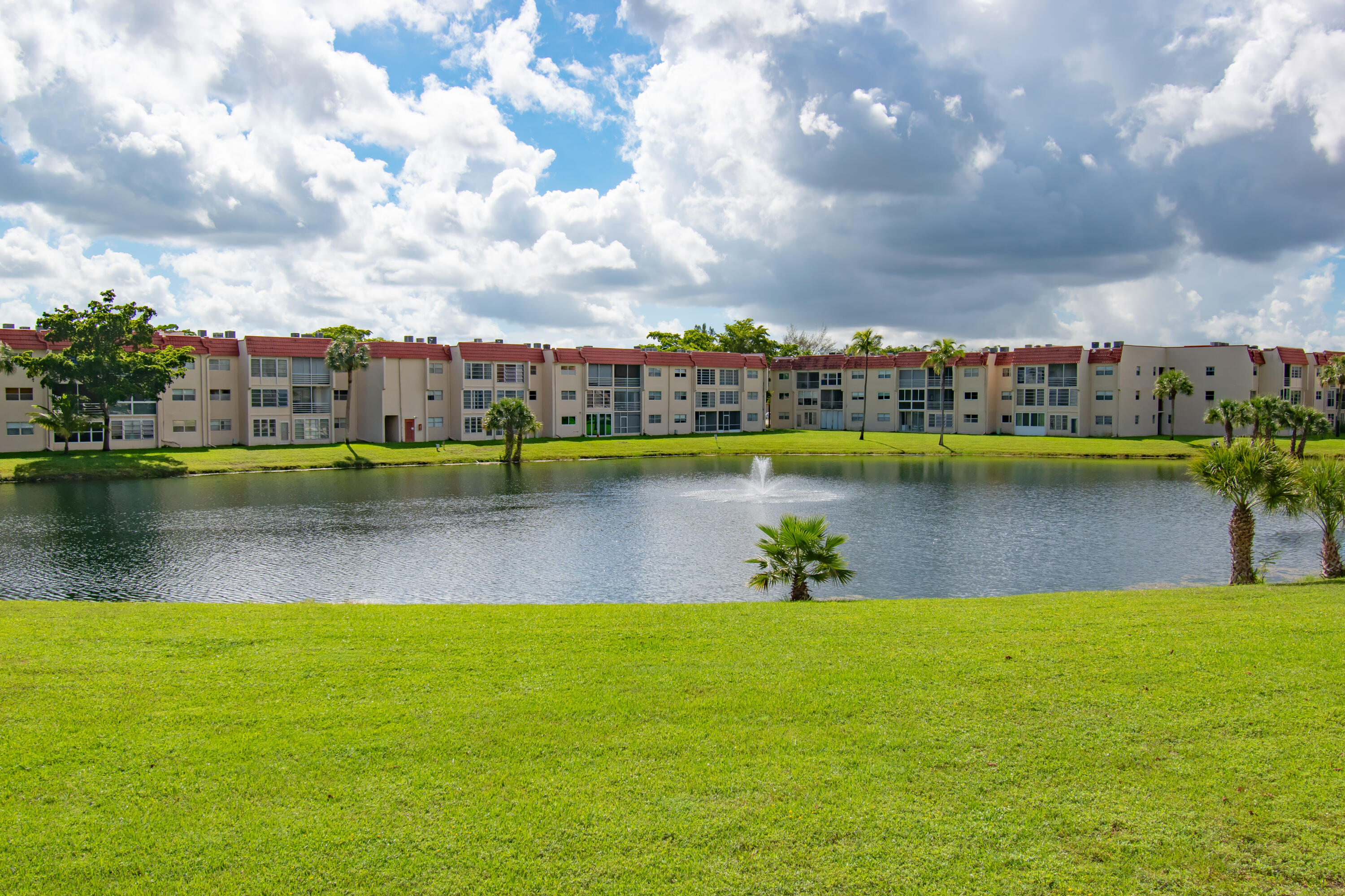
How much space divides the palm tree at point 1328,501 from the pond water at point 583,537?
3.47 m

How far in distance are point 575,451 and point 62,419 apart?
38.2m

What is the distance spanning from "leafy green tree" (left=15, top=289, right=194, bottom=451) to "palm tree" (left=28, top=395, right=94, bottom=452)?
164 cm

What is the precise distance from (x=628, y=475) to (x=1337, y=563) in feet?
140

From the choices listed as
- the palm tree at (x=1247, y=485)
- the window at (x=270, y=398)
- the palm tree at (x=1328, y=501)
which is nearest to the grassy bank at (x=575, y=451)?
the window at (x=270, y=398)

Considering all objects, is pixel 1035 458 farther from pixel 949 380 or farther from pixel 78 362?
pixel 78 362

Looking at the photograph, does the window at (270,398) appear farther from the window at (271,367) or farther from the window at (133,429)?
the window at (133,429)

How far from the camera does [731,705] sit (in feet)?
31.4

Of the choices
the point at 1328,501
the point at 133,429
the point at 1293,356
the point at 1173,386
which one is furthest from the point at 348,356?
the point at 1293,356

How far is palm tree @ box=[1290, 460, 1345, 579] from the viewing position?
63.9 ft

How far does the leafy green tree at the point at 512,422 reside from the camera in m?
67.2

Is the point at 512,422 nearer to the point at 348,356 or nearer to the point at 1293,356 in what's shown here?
the point at 348,356

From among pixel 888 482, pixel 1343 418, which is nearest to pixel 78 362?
pixel 888 482

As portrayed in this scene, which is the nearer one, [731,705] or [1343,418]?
[731,705]

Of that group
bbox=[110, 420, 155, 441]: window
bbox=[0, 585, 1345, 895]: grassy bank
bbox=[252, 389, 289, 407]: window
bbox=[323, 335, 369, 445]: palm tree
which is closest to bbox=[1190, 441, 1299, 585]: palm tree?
bbox=[0, 585, 1345, 895]: grassy bank
